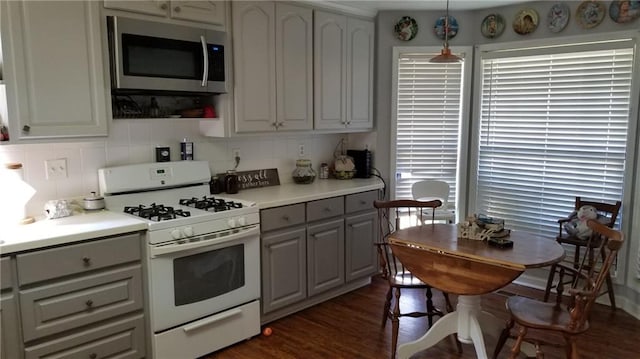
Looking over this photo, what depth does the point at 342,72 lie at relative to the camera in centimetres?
400

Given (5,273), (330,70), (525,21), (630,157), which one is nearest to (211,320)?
(5,273)

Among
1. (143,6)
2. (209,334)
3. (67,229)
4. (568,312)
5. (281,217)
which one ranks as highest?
(143,6)

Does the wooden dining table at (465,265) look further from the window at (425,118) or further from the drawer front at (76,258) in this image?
the drawer front at (76,258)

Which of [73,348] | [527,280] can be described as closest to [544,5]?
[527,280]

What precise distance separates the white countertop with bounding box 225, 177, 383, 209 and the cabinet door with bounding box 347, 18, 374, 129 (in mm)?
518

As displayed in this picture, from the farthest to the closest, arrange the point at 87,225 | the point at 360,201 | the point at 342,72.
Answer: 1. the point at 342,72
2. the point at 360,201
3. the point at 87,225

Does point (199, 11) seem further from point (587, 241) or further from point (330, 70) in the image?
point (587, 241)

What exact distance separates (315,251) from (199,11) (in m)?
1.83

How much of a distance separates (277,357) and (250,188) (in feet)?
4.32

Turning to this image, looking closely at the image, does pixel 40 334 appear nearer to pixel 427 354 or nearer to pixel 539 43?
pixel 427 354

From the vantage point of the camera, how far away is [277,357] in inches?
116

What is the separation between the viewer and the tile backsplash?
2.71m

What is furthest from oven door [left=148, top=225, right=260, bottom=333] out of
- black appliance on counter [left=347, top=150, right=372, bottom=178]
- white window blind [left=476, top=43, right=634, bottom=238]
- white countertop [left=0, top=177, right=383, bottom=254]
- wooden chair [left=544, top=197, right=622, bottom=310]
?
white window blind [left=476, top=43, right=634, bottom=238]

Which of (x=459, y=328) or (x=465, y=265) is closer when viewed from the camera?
(x=465, y=265)
